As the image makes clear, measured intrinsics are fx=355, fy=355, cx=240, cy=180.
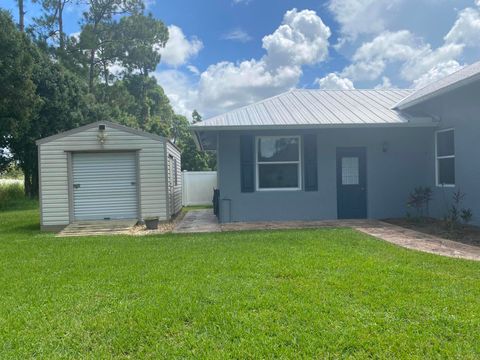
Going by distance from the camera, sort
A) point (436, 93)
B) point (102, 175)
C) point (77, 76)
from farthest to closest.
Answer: point (77, 76) → point (102, 175) → point (436, 93)

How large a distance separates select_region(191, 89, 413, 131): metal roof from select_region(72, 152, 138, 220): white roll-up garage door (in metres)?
2.85

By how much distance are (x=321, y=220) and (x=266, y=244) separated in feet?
12.2

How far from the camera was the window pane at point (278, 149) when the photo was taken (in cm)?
977

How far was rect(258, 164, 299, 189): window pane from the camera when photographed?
9.79 metres

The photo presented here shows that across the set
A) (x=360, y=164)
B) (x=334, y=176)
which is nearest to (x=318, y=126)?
(x=334, y=176)

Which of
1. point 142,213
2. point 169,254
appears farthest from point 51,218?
point 169,254

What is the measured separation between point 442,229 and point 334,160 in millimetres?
3184

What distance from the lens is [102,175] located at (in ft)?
33.5

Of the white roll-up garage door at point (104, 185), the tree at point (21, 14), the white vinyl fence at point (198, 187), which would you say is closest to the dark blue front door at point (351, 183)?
the white roll-up garage door at point (104, 185)

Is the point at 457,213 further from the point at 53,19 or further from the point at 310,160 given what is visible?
the point at 53,19

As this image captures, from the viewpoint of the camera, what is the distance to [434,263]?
5.05 metres

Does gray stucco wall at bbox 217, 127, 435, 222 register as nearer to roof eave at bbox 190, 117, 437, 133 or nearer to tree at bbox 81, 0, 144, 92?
roof eave at bbox 190, 117, 437, 133

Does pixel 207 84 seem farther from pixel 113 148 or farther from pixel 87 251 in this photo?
pixel 87 251

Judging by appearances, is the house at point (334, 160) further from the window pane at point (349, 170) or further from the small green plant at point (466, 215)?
the small green plant at point (466, 215)
